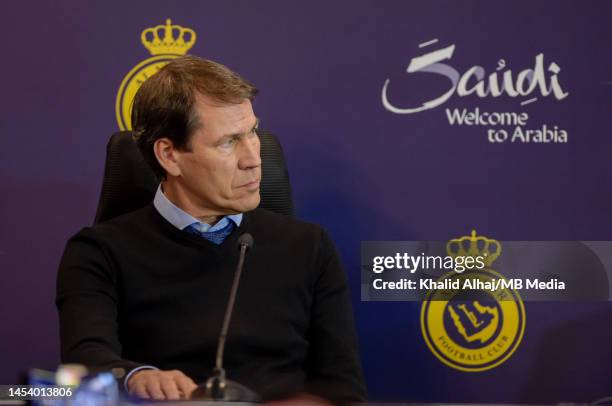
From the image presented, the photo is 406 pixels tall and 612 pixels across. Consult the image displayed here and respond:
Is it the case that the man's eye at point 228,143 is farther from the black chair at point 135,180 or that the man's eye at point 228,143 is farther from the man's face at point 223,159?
the black chair at point 135,180

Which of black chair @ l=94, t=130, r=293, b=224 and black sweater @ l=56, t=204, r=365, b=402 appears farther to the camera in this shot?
black chair @ l=94, t=130, r=293, b=224

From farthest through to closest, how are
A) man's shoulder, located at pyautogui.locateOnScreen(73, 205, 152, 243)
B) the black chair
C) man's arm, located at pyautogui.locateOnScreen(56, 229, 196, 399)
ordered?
the black chair < man's shoulder, located at pyautogui.locateOnScreen(73, 205, 152, 243) < man's arm, located at pyautogui.locateOnScreen(56, 229, 196, 399)

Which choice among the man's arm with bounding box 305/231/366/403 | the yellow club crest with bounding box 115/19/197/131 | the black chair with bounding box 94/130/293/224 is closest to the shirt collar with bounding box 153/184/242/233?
the black chair with bounding box 94/130/293/224

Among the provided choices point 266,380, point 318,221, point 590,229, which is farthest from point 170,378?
point 590,229

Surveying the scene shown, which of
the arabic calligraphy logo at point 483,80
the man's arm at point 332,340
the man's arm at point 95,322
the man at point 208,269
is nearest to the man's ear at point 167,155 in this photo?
the man at point 208,269

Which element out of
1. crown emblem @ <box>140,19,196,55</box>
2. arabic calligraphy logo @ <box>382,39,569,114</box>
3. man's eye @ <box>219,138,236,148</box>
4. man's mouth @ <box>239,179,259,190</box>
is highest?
crown emblem @ <box>140,19,196,55</box>

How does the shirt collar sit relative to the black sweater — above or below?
above

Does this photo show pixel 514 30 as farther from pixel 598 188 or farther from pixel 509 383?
pixel 509 383

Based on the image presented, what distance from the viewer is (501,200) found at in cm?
245

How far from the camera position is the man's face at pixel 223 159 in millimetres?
1879

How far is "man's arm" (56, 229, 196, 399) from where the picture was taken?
1.50 meters

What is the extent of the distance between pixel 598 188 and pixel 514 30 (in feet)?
1.64

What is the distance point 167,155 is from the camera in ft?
6.42

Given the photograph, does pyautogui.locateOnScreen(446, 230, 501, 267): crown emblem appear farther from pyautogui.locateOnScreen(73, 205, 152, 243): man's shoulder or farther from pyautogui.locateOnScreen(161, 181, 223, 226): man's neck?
pyautogui.locateOnScreen(73, 205, 152, 243): man's shoulder
